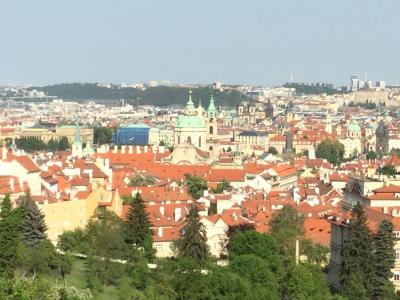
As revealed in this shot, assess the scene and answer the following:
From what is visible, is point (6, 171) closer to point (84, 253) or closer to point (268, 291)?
point (84, 253)

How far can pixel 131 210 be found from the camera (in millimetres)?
46906

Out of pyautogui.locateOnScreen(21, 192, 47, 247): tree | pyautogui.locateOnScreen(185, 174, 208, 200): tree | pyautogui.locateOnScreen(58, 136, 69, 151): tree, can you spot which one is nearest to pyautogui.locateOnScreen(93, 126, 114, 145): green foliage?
pyautogui.locateOnScreen(58, 136, 69, 151): tree

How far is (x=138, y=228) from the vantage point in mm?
46312

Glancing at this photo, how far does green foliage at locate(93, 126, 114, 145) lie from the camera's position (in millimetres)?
148650

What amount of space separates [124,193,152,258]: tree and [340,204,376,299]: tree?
7.66 m

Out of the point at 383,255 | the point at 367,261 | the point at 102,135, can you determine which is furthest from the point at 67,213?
the point at 102,135

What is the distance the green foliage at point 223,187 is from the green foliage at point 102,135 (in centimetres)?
7185

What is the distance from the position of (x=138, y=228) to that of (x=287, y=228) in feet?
19.0

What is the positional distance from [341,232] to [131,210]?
7609 mm

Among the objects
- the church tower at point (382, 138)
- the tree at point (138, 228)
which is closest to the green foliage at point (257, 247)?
the tree at point (138, 228)

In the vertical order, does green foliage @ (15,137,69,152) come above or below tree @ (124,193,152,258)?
below

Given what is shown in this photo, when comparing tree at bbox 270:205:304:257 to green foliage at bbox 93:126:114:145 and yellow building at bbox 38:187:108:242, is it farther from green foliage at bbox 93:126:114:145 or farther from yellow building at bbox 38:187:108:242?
green foliage at bbox 93:126:114:145

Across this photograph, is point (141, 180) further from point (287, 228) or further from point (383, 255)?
point (383, 255)

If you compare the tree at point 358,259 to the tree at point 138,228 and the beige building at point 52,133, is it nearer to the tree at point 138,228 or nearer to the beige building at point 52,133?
the tree at point 138,228
